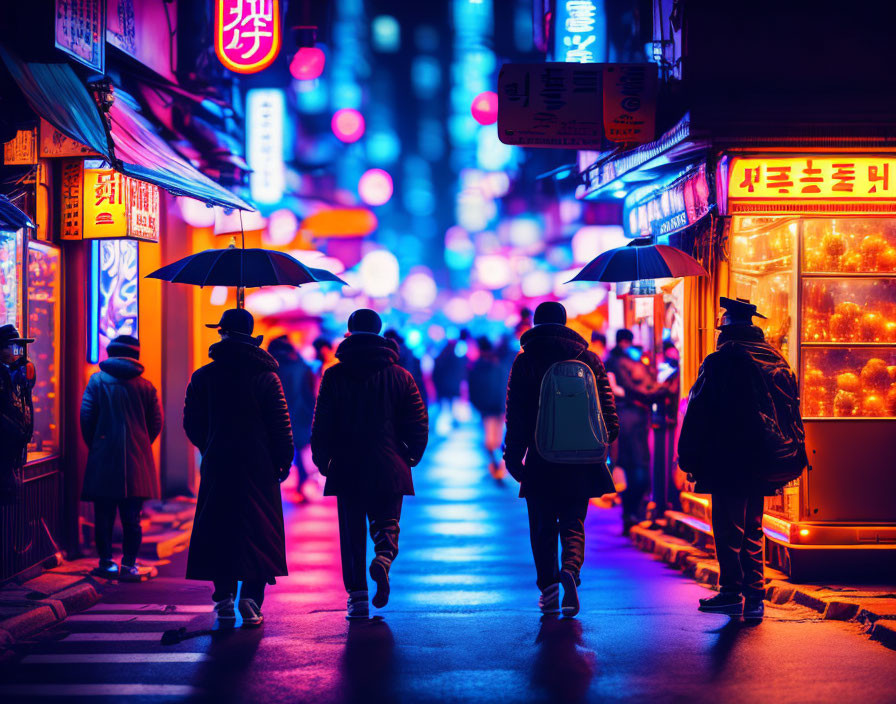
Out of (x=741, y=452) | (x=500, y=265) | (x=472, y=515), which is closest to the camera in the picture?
(x=741, y=452)

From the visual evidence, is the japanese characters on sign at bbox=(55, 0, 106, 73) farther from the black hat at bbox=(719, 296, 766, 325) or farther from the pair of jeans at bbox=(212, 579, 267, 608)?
the black hat at bbox=(719, 296, 766, 325)

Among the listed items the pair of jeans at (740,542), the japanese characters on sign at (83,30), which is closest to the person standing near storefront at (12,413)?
the japanese characters on sign at (83,30)

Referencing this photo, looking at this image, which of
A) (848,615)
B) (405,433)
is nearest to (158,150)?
(405,433)

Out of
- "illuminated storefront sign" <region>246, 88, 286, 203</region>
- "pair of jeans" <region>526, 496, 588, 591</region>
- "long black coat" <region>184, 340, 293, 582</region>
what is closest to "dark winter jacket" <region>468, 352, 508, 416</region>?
"illuminated storefront sign" <region>246, 88, 286, 203</region>

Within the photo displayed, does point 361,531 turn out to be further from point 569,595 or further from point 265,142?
point 265,142

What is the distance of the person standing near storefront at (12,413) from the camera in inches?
291

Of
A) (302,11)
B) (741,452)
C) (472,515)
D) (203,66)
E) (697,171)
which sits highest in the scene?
(302,11)

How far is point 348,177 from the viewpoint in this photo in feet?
206

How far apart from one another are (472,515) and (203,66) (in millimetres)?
7618

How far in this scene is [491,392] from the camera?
17906 millimetres

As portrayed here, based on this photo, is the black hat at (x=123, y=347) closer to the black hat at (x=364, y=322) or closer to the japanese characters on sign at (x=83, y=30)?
the japanese characters on sign at (x=83, y=30)

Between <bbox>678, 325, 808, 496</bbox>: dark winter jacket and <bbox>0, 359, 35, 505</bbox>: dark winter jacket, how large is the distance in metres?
4.96

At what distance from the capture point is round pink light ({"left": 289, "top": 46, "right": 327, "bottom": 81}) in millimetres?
17891

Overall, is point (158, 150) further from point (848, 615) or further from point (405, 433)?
point (848, 615)
